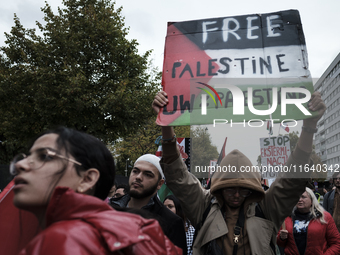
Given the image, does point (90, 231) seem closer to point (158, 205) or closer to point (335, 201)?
point (158, 205)

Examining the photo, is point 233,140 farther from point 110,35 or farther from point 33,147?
point 110,35

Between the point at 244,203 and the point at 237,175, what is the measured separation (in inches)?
9.0

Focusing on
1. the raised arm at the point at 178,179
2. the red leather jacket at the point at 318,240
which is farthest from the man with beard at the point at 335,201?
the raised arm at the point at 178,179

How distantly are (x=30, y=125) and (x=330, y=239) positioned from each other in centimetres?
1215

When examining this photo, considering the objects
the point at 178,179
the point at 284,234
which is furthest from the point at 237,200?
the point at 284,234

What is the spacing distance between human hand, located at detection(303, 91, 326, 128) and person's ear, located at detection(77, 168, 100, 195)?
160 centimetres

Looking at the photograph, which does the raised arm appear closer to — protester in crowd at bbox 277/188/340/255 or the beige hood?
the beige hood

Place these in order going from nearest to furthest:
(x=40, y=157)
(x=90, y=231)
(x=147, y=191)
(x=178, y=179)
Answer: (x=90, y=231), (x=40, y=157), (x=178, y=179), (x=147, y=191)

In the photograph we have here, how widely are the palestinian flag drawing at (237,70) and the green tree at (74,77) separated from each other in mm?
9809

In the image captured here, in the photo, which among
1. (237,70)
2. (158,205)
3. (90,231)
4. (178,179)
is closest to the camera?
(90,231)

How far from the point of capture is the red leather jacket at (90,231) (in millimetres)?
916

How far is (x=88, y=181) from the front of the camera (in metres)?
1.33

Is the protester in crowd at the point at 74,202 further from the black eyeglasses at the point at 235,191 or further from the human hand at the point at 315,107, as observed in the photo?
the human hand at the point at 315,107

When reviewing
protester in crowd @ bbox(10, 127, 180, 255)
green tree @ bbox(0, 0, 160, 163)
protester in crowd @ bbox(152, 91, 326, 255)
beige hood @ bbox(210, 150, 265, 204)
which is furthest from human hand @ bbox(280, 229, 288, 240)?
green tree @ bbox(0, 0, 160, 163)
